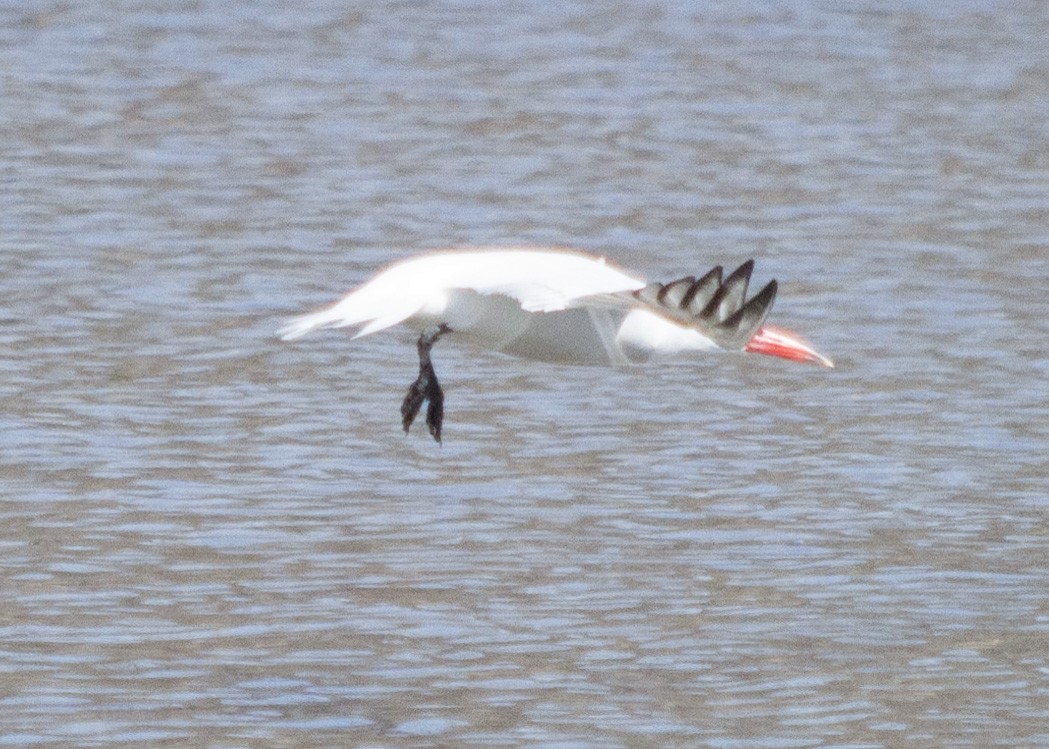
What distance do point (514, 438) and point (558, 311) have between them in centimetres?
292

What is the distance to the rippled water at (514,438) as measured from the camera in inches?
294

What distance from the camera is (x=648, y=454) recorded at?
32.7ft

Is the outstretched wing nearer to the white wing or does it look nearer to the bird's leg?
the white wing

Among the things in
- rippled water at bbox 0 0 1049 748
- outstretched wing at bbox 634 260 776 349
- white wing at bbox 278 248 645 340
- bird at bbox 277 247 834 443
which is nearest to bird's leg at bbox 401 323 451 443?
bird at bbox 277 247 834 443

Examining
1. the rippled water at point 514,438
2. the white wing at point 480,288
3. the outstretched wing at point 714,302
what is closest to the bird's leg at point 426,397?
the white wing at point 480,288

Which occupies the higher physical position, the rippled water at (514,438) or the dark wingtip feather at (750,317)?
the dark wingtip feather at (750,317)

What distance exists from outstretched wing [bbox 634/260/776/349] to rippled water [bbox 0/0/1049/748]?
1136mm

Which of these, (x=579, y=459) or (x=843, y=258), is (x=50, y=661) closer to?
(x=579, y=459)

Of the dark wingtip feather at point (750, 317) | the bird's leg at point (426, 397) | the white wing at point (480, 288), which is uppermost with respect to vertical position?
the white wing at point (480, 288)

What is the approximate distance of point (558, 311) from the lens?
727cm

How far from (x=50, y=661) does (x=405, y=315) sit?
5.16 ft

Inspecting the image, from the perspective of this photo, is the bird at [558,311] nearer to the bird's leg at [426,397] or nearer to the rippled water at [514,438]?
the bird's leg at [426,397]

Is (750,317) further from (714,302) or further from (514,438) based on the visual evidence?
(514,438)

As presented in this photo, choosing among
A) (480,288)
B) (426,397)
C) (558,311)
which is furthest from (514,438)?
(480,288)
